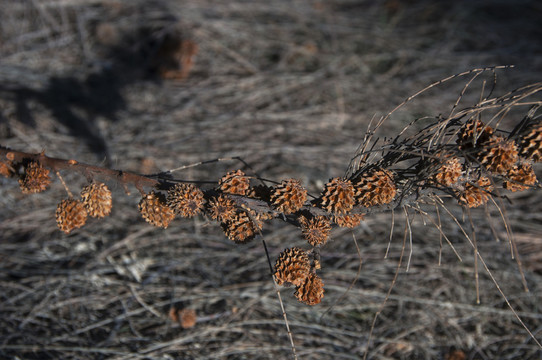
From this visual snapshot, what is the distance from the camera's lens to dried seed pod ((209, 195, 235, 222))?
1105 millimetres

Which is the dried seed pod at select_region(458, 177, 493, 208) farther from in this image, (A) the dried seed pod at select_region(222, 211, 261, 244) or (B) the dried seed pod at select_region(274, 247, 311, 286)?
(A) the dried seed pod at select_region(222, 211, 261, 244)

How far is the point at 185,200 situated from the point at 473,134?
2.77 ft

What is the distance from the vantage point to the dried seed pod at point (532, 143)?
104 centimetres

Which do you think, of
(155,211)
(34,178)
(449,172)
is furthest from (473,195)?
(34,178)

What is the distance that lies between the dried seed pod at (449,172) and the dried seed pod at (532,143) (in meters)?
0.17

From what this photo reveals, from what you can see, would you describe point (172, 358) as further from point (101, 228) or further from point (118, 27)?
point (118, 27)

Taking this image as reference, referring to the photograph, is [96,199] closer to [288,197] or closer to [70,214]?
[70,214]

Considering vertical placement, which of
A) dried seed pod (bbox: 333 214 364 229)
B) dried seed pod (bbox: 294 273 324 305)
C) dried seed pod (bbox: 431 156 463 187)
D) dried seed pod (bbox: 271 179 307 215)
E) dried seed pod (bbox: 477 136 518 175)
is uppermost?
dried seed pod (bbox: 477 136 518 175)

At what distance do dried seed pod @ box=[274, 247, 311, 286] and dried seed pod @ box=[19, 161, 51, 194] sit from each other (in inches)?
32.1

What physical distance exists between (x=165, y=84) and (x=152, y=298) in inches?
81.3

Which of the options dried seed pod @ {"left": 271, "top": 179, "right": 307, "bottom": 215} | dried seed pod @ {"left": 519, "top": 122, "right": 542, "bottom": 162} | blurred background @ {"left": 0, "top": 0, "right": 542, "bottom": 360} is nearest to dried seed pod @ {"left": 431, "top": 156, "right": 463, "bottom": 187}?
dried seed pod @ {"left": 519, "top": 122, "right": 542, "bottom": 162}

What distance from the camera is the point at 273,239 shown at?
8.82 feet

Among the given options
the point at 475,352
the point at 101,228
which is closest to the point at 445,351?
the point at 475,352

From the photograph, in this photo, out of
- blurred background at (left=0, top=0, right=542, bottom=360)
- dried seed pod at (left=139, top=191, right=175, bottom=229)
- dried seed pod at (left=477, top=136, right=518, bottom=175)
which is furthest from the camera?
blurred background at (left=0, top=0, right=542, bottom=360)
